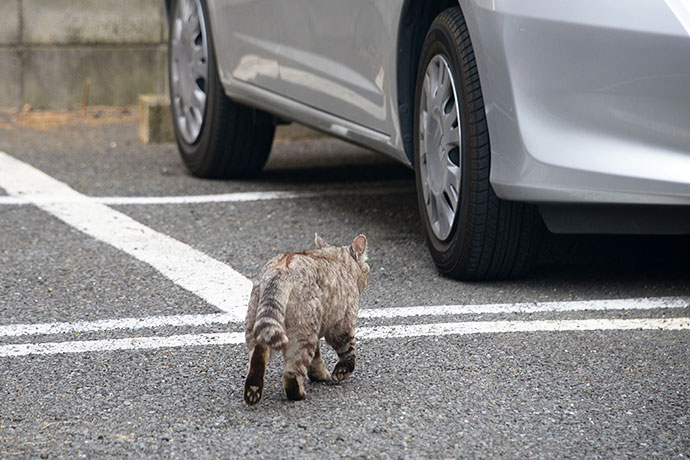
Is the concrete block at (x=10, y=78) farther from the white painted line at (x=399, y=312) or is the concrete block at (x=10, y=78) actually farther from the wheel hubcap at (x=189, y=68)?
the white painted line at (x=399, y=312)

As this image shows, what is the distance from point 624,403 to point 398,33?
183 cm

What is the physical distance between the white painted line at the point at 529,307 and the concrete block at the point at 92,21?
5.68 metres

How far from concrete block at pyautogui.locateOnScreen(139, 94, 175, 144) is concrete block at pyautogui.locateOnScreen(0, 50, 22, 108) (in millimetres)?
1391

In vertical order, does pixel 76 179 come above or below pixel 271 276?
below

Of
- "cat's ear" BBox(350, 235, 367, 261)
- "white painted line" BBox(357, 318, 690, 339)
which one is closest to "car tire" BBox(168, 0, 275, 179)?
"white painted line" BBox(357, 318, 690, 339)

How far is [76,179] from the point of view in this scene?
6.49 metres

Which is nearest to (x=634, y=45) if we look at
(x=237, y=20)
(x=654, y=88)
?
(x=654, y=88)

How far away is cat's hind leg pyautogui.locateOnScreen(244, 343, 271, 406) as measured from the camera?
2.91 m

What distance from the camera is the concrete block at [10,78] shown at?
8.93m

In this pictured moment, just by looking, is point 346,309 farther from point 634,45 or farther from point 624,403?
point 634,45

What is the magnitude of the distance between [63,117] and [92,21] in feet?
2.39

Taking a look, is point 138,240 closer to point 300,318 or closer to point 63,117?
point 300,318

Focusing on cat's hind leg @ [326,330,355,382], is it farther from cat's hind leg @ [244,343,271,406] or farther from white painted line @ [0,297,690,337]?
white painted line @ [0,297,690,337]

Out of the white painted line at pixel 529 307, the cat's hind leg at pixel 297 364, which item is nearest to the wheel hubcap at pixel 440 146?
the white painted line at pixel 529 307
